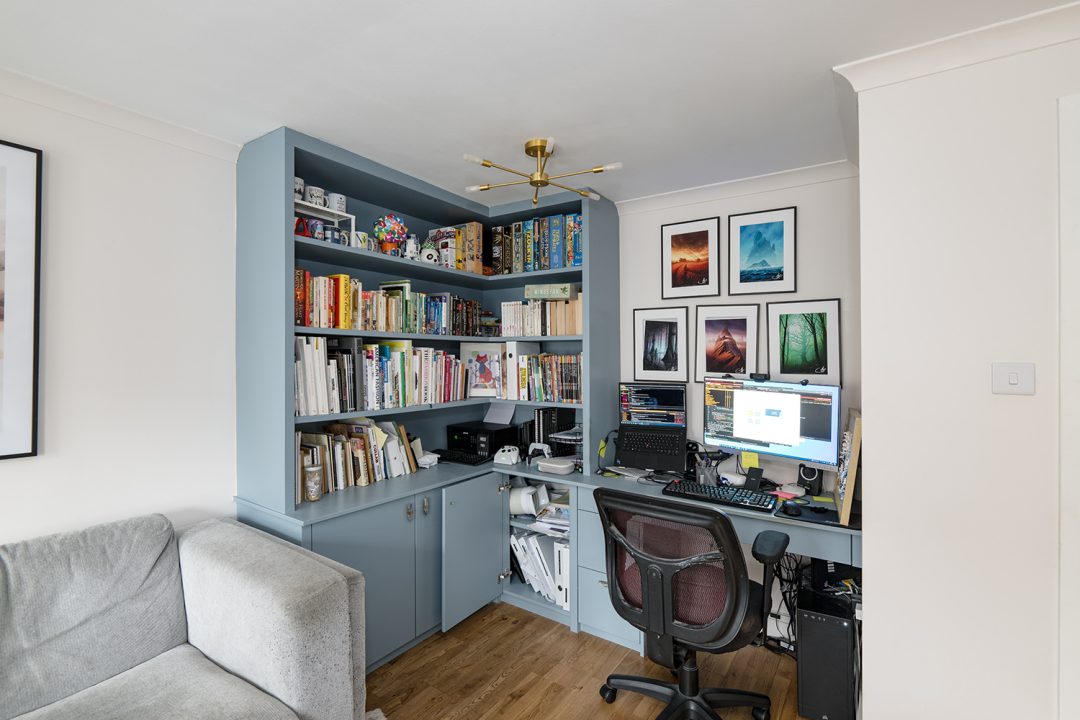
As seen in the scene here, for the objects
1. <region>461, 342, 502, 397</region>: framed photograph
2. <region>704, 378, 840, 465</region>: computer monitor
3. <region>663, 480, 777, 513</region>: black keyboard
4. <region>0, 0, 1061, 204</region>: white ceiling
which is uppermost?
<region>0, 0, 1061, 204</region>: white ceiling

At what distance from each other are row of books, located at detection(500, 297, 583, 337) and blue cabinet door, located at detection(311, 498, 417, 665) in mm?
1190

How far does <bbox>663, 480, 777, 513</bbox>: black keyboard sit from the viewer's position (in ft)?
7.08

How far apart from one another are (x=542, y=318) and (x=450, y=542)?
1.33 m

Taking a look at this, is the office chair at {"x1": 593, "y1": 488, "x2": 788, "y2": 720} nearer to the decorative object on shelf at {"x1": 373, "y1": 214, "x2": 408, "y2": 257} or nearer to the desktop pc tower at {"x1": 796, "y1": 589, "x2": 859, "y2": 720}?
the desktop pc tower at {"x1": 796, "y1": 589, "x2": 859, "y2": 720}

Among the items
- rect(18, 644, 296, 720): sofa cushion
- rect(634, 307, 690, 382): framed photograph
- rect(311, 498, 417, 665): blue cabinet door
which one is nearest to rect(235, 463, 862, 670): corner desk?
rect(311, 498, 417, 665): blue cabinet door

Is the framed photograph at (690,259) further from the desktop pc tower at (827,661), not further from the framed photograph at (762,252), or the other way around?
the desktop pc tower at (827,661)

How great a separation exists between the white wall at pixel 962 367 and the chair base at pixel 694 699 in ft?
1.40

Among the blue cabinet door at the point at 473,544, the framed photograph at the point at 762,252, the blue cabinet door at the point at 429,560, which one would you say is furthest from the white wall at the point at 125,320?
the framed photograph at the point at 762,252

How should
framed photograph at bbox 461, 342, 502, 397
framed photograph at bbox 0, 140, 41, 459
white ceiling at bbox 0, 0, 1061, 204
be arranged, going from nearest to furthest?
white ceiling at bbox 0, 0, 1061, 204 < framed photograph at bbox 0, 140, 41, 459 < framed photograph at bbox 461, 342, 502, 397

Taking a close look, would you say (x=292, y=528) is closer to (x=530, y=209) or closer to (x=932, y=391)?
(x=530, y=209)

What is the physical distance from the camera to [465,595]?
2689 mm

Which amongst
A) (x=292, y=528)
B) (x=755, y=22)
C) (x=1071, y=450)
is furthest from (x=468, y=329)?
(x=1071, y=450)

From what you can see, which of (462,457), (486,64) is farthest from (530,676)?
(486,64)

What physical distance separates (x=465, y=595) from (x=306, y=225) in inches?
78.8
